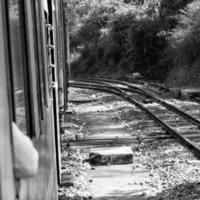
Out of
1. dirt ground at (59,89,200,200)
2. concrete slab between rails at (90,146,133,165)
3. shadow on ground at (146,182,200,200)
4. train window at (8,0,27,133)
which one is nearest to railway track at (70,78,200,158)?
dirt ground at (59,89,200,200)

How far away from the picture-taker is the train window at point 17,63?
2.11m

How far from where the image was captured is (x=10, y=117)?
1899 millimetres

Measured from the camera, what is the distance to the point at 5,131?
178 centimetres

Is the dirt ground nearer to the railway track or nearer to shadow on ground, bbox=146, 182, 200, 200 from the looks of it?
shadow on ground, bbox=146, 182, 200, 200

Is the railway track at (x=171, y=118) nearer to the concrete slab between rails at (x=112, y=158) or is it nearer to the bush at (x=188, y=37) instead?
the concrete slab between rails at (x=112, y=158)

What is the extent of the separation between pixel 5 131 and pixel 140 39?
35.3 meters

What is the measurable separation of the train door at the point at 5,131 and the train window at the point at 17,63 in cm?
17

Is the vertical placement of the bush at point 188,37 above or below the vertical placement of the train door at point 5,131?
below

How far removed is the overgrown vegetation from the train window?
26333mm

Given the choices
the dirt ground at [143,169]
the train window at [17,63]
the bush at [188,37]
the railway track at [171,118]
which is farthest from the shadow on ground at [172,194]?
the bush at [188,37]

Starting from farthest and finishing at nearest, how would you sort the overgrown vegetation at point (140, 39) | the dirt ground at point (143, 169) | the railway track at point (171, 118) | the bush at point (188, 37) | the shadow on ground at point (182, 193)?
the overgrown vegetation at point (140, 39)
the bush at point (188, 37)
the railway track at point (171, 118)
the dirt ground at point (143, 169)
the shadow on ground at point (182, 193)

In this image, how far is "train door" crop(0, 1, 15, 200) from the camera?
1685 mm

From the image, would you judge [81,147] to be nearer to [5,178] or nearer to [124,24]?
[5,178]

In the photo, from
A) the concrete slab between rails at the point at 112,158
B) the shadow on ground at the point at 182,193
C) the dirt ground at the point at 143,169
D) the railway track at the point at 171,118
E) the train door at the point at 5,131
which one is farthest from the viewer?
the railway track at the point at 171,118
